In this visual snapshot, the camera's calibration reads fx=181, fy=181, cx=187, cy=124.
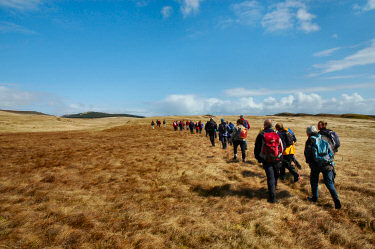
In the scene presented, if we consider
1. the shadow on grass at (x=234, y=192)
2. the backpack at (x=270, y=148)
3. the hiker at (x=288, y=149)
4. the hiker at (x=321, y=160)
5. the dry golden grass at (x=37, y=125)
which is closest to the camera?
the hiker at (x=321, y=160)

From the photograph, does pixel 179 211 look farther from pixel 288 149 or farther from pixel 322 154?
pixel 288 149

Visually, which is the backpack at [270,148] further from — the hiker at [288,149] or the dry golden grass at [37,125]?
the dry golden grass at [37,125]

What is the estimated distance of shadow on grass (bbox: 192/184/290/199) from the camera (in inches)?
278

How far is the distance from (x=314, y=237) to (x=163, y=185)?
19.2 ft

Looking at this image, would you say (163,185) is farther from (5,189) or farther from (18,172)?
(18,172)

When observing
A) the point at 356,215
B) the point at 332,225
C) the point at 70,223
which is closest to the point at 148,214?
the point at 70,223

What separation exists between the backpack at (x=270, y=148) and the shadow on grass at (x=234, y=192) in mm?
1574

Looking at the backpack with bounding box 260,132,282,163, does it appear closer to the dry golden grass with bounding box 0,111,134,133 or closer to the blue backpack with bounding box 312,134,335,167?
the blue backpack with bounding box 312,134,335,167

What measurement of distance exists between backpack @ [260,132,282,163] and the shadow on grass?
1.57m

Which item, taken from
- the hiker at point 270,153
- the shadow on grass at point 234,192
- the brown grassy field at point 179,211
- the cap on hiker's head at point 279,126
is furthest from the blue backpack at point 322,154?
the cap on hiker's head at point 279,126

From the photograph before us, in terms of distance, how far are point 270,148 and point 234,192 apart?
235 centimetres

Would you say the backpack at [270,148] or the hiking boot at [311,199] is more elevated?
the backpack at [270,148]

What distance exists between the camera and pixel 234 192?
290 inches

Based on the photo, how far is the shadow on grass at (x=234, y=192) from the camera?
23.2 feet
